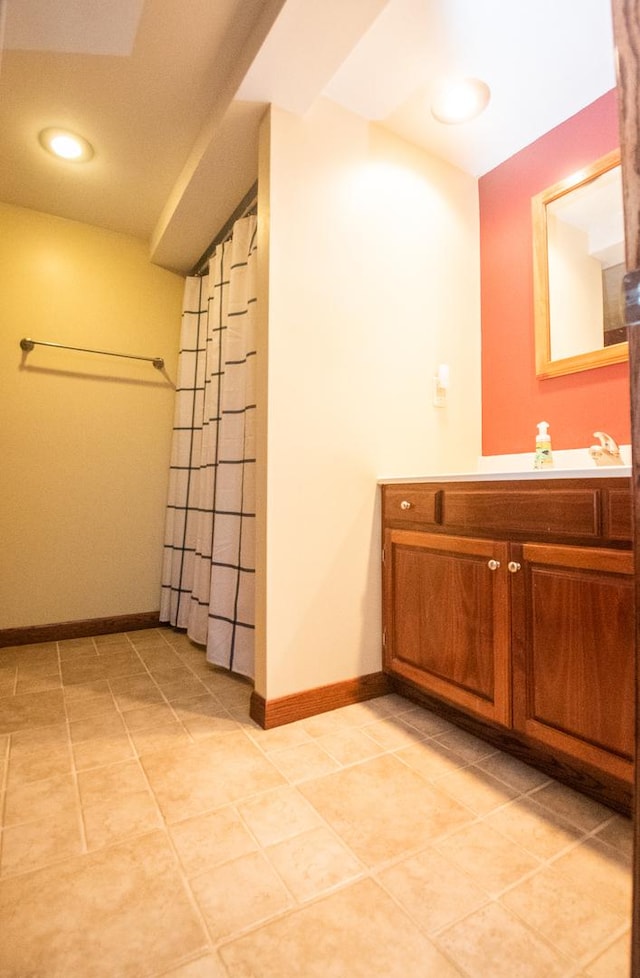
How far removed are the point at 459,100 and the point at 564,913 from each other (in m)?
2.39

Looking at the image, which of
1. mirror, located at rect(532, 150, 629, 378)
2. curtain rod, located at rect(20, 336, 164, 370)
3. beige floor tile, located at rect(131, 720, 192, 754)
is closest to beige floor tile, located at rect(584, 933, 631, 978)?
beige floor tile, located at rect(131, 720, 192, 754)

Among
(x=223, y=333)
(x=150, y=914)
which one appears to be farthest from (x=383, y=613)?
(x=223, y=333)

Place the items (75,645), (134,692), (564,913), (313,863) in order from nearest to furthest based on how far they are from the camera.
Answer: (564,913) < (313,863) < (134,692) < (75,645)

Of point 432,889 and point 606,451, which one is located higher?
point 606,451

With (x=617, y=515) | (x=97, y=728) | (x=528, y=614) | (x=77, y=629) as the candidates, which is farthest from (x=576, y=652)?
(x=77, y=629)

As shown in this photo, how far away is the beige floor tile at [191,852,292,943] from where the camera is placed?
29.8 inches

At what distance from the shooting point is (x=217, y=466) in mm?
2010

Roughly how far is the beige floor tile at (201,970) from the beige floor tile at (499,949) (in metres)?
0.35

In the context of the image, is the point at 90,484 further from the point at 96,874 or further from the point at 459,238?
the point at 459,238

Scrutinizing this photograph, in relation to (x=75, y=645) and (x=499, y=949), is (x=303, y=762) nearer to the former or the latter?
(x=499, y=949)

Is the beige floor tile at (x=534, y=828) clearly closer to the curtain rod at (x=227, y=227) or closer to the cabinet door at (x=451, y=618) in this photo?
the cabinet door at (x=451, y=618)

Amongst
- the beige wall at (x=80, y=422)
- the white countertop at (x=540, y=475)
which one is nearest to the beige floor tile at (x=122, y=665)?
the beige wall at (x=80, y=422)

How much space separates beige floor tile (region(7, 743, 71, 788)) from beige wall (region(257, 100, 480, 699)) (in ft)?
1.92

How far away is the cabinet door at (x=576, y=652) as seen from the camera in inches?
38.1
